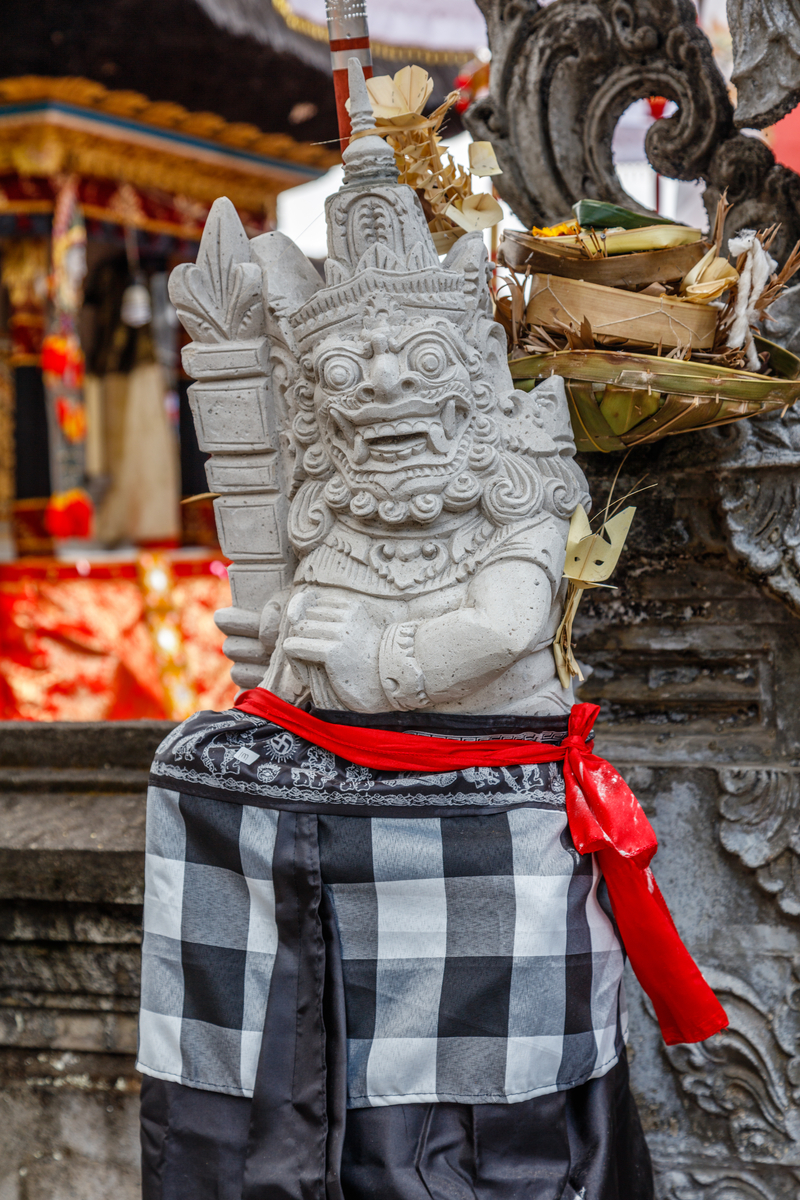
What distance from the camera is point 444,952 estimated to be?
1.74 metres

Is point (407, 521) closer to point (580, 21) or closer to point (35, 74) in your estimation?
point (580, 21)

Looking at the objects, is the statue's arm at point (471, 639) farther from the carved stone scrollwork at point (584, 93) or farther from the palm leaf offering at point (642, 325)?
the carved stone scrollwork at point (584, 93)

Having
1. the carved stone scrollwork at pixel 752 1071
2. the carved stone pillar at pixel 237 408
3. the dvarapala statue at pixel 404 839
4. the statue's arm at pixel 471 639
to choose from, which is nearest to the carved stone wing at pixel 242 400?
the carved stone pillar at pixel 237 408

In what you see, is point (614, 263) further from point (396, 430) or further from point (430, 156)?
point (396, 430)

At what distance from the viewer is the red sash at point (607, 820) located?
5.74 ft

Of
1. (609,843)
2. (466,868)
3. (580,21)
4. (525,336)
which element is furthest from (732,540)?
(580,21)

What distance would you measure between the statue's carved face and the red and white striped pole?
522 mm

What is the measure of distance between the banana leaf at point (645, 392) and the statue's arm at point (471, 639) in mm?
363

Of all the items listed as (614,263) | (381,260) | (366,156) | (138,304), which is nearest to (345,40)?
(366,156)

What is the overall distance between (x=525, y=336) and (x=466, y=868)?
0.99 metres

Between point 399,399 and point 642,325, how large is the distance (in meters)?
0.49

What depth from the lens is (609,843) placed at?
1.74 metres

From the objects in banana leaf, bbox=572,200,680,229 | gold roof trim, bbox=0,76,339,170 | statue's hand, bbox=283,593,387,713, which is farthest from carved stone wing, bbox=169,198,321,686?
gold roof trim, bbox=0,76,339,170

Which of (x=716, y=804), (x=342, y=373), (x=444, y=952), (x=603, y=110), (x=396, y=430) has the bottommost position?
(x=444, y=952)
